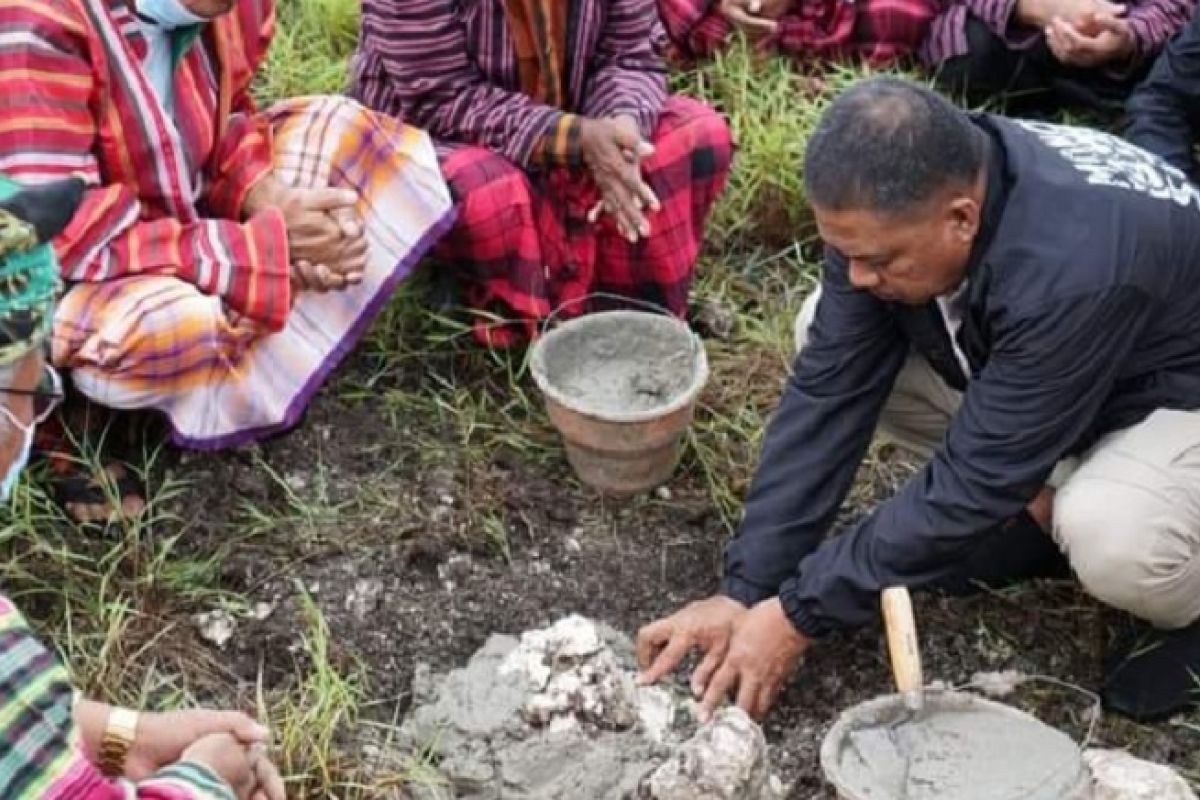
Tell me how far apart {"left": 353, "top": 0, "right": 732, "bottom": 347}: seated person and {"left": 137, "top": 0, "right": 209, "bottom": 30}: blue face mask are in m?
Answer: 0.55

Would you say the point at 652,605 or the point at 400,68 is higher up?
the point at 400,68

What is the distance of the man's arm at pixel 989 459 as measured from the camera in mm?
2826

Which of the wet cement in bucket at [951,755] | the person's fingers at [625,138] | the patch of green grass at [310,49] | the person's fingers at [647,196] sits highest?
the person's fingers at [625,138]

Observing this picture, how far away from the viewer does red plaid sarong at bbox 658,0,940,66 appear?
15.9 feet

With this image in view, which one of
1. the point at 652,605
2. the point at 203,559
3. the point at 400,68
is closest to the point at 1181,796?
the point at 652,605

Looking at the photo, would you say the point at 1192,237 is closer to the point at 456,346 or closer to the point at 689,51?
the point at 456,346

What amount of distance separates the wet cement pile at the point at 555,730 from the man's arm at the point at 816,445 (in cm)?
28

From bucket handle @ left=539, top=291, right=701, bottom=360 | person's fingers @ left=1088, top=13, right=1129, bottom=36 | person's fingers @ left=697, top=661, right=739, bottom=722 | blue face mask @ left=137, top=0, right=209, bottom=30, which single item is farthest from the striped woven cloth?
person's fingers @ left=1088, top=13, right=1129, bottom=36

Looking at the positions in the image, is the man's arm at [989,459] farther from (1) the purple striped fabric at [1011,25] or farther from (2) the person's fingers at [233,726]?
(1) the purple striped fabric at [1011,25]

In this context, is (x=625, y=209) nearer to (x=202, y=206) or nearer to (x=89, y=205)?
(x=202, y=206)

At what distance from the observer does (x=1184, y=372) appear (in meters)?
3.09

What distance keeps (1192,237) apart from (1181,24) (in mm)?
1989

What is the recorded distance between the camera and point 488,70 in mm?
3947

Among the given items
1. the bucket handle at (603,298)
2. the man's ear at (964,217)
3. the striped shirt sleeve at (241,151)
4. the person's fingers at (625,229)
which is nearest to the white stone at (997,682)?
the man's ear at (964,217)
